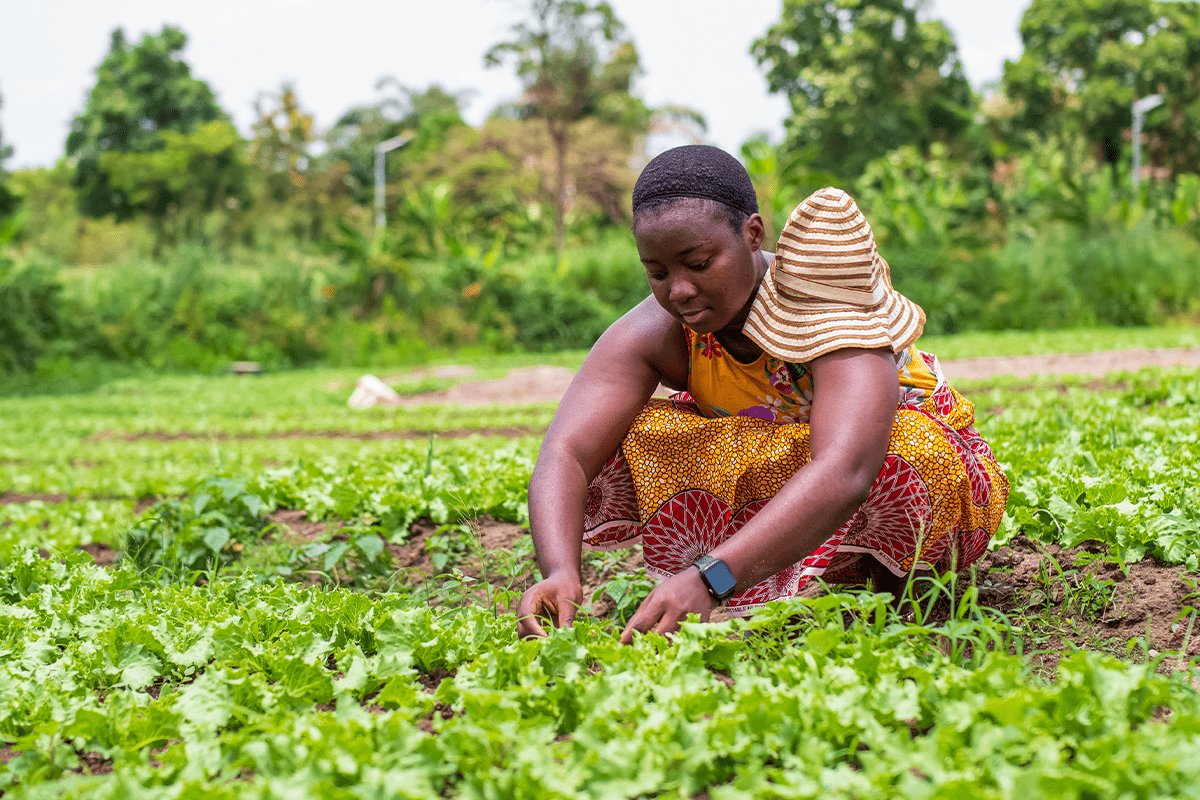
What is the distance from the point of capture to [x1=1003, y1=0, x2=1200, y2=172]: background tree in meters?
26.7

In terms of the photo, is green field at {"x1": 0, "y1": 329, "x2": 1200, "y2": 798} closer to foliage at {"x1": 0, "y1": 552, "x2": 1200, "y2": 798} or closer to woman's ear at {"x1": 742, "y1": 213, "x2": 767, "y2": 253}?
foliage at {"x1": 0, "y1": 552, "x2": 1200, "y2": 798}

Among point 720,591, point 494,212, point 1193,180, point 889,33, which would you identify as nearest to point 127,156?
point 494,212

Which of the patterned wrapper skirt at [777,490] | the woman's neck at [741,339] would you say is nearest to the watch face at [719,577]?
the patterned wrapper skirt at [777,490]

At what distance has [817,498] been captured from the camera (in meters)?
1.88

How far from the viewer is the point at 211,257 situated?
19234 millimetres

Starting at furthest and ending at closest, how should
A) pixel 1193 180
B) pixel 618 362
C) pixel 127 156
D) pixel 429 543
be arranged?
1. pixel 127 156
2. pixel 1193 180
3. pixel 429 543
4. pixel 618 362

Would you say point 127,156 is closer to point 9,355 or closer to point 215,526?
point 9,355

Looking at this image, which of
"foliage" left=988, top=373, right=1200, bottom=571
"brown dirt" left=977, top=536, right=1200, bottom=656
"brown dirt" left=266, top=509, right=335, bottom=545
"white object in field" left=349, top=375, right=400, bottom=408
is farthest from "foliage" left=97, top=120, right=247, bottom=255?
"brown dirt" left=977, top=536, right=1200, bottom=656

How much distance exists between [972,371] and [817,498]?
908 cm

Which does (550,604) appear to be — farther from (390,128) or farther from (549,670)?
(390,128)

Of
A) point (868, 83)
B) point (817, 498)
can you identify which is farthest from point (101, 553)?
point (868, 83)

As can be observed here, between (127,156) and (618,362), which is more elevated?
(127,156)

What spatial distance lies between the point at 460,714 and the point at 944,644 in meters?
1.01

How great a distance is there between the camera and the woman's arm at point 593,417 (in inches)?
85.4
